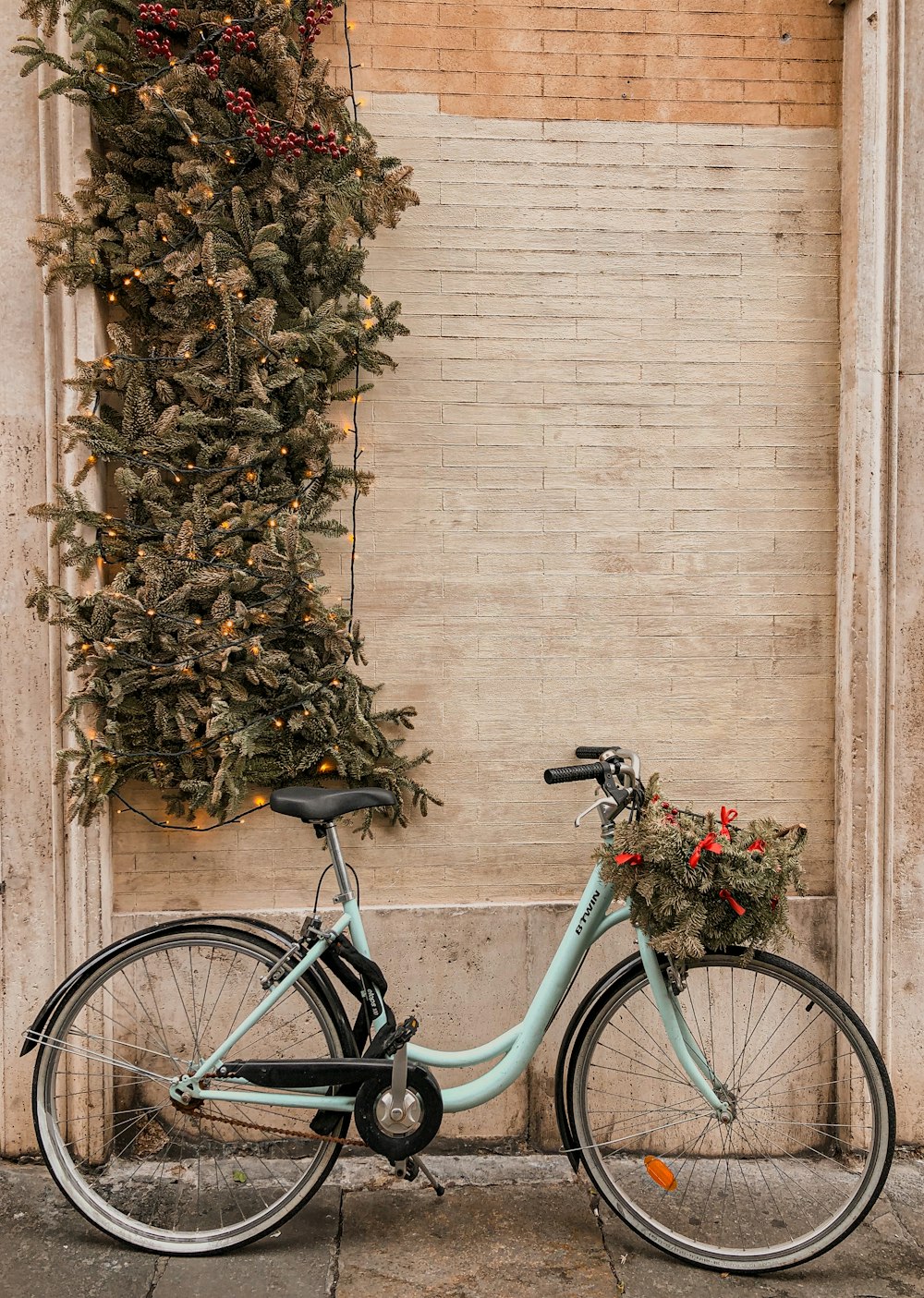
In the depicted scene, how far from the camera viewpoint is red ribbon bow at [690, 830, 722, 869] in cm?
283

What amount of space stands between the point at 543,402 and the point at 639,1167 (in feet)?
8.87

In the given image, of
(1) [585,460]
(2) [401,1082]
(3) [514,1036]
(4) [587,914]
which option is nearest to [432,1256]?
(2) [401,1082]

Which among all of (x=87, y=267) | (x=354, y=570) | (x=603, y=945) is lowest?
(x=603, y=945)

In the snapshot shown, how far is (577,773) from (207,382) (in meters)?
1.71

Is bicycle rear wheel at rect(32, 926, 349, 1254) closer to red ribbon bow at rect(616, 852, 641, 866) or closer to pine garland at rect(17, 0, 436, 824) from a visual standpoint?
pine garland at rect(17, 0, 436, 824)

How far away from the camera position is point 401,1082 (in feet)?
9.84

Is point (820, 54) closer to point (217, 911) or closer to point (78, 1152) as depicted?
point (217, 911)

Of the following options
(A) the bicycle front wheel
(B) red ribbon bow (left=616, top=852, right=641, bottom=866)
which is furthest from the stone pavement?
(B) red ribbon bow (left=616, top=852, right=641, bottom=866)

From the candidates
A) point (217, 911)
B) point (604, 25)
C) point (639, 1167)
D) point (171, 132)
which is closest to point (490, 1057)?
point (639, 1167)

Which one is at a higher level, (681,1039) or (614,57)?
(614,57)

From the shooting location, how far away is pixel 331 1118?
3.05 meters

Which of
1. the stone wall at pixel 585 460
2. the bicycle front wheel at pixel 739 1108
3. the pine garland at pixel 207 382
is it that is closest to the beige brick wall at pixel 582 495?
the stone wall at pixel 585 460

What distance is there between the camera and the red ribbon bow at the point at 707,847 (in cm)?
283

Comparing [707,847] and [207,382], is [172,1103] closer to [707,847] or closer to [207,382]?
[707,847]
